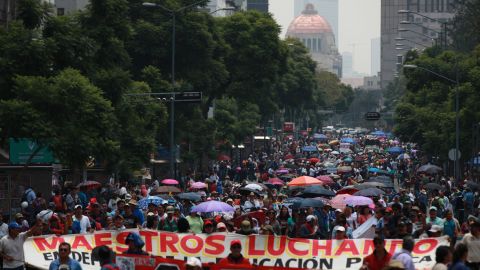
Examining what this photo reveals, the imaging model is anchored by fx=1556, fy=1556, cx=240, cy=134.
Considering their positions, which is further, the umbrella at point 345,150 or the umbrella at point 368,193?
the umbrella at point 345,150

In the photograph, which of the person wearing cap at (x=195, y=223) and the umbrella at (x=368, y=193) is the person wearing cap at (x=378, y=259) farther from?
the umbrella at (x=368, y=193)

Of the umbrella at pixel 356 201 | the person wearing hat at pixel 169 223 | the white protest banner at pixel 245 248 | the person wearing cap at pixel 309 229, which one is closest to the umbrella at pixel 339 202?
the umbrella at pixel 356 201

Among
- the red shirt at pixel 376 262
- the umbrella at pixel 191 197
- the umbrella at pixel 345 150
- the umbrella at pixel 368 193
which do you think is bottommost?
the umbrella at pixel 345 150

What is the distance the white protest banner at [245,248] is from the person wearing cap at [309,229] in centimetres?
446

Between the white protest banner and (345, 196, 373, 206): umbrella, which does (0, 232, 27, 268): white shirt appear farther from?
(345, 196, 373, 206): umbrella

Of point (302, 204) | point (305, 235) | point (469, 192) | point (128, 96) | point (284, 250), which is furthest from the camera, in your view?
point (128, 96)

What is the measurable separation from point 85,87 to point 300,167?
41.6m

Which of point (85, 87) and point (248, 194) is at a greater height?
point (85, 87)

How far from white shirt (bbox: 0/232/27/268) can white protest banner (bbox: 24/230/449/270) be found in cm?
20

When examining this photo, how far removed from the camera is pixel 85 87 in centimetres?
3984

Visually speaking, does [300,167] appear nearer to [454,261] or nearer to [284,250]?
[284,250]

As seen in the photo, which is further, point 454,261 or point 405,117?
point 405,117

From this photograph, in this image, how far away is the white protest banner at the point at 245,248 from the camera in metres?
21.2

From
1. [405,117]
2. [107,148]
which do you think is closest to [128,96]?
[107,148]
